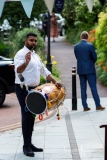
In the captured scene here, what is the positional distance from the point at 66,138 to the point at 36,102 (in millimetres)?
2033

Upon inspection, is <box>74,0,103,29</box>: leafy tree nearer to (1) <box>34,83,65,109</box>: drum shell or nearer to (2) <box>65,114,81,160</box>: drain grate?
(2) <box>65,114,81,160</box>: drain grate

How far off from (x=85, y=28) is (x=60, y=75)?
31.6 ft

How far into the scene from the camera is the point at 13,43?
23.2 metres

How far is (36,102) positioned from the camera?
26.0 ft

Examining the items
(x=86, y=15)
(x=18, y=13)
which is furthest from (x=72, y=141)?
(x=18, y=13)

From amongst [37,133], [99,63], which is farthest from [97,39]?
[37,133]

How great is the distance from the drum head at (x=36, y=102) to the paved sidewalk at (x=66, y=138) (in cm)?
76

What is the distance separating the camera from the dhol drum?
26.0 feet

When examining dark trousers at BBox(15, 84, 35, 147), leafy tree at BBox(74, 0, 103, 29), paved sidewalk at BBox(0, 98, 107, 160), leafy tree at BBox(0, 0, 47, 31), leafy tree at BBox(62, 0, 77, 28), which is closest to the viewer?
dark trousers at BBox(15, 84, 35, 147)

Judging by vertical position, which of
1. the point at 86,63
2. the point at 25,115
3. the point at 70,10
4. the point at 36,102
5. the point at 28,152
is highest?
the point at 36,102

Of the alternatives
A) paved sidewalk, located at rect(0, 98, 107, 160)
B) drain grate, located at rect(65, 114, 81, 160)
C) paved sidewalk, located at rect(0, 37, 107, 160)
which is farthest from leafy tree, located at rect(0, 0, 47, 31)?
drain grate, located at rect(65, 114, 81, 160)

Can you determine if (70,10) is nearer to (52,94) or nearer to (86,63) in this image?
(86,63)

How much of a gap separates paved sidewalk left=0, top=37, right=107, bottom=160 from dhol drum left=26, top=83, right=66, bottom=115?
78cm

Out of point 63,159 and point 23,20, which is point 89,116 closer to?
point 63,159
